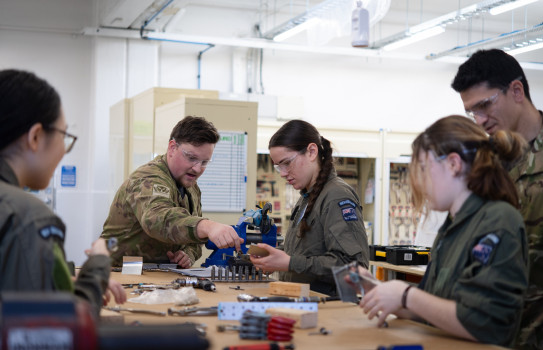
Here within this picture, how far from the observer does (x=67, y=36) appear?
24.6ft

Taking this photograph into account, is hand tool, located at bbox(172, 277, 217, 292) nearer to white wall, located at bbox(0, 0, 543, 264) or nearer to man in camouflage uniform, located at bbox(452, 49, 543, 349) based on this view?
man in camouflage uniform, located at bbox(452, 49, 543, 349)

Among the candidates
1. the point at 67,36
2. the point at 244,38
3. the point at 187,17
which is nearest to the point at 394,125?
the point at 244,38

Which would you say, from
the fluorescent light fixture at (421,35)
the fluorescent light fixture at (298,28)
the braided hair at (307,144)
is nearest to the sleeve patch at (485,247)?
the braided hair at (307,144)

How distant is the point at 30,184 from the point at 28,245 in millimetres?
233

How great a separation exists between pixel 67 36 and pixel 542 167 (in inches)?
258

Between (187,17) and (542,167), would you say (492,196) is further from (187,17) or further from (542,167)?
(187,17)

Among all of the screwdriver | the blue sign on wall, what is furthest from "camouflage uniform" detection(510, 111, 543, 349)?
the blue sign on wall

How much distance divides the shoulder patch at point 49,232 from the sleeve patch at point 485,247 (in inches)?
43.6

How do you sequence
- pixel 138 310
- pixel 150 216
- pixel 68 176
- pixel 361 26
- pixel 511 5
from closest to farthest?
pixel 138 310
pixel 150 216
pixel 361 26
pixel 511 5
pixel 68 176

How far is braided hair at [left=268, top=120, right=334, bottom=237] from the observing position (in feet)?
9.71

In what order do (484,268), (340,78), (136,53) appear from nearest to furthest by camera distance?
(484,268) → (136,53) → (340,78)

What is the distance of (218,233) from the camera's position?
9.28ft

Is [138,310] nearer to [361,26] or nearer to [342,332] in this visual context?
[342,332]

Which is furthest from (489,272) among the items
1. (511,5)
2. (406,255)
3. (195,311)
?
(511,5)
